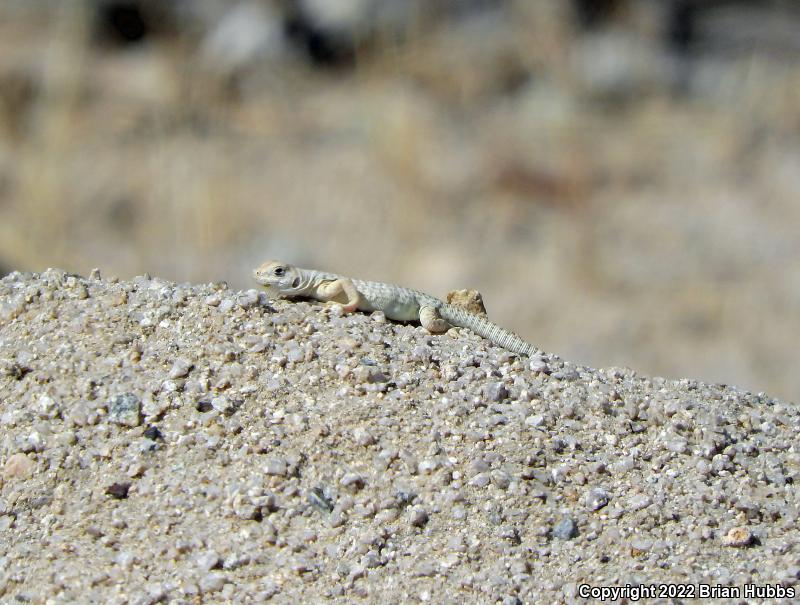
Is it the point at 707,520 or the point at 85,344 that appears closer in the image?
the point at 707,520

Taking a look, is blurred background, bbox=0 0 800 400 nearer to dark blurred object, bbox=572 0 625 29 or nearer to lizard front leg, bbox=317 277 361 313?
dark blurred object, bbox=572 0 625 29

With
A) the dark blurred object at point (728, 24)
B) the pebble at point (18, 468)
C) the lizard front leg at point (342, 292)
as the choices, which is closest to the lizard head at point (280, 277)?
the lizard front leg at point (342, 292)

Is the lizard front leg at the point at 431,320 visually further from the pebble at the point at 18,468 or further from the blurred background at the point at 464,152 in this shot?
the blurred background at the point at 464,152

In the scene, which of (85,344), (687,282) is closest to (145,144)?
(687,282)

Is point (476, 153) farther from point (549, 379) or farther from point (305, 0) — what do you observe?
point (549, 379)

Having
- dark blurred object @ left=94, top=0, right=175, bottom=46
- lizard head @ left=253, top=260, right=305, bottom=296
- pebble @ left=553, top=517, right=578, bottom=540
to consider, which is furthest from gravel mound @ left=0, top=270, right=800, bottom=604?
dark blurred object @ left=94, top=0, right=175, bottom=46

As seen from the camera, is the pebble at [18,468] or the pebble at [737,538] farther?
the pebble at [18,468]

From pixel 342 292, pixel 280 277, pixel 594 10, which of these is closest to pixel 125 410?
pixel 280 277
